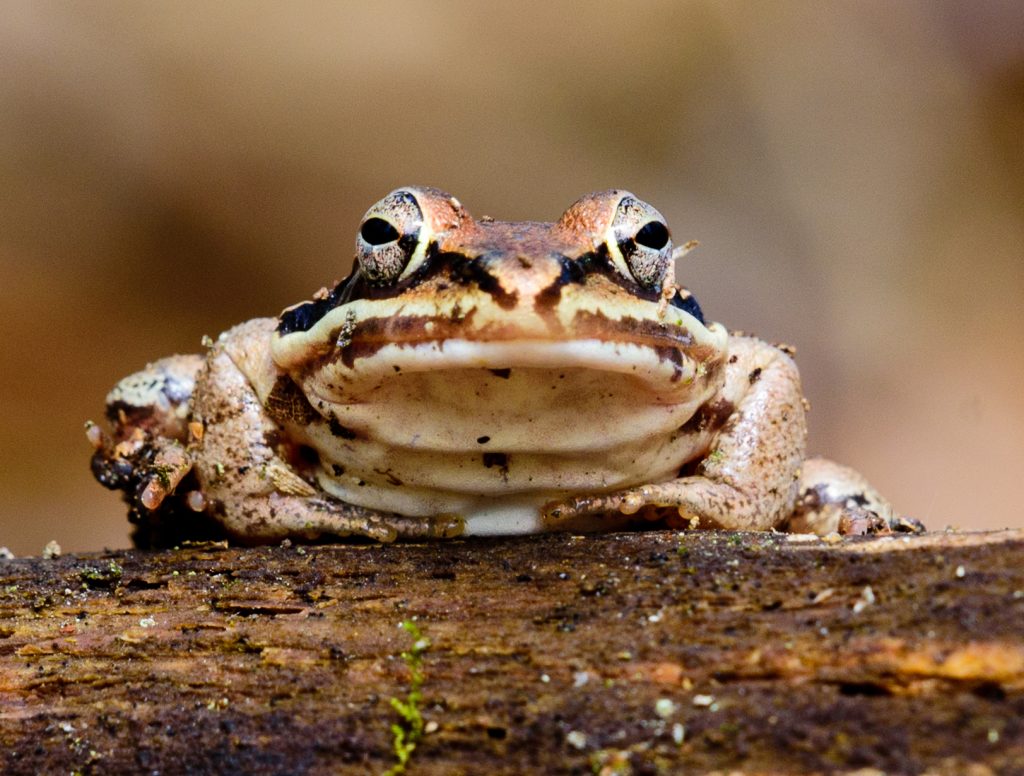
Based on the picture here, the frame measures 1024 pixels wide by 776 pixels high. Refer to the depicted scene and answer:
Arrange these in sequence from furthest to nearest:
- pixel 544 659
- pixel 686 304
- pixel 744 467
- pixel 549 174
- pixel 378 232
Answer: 1. pixel 549 174
2. pixel 744 467
3. pixel 686 304
4. pixel 378 232
5. pixel 544 659

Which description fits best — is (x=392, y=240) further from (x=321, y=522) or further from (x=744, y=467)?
(x=744, y=467)

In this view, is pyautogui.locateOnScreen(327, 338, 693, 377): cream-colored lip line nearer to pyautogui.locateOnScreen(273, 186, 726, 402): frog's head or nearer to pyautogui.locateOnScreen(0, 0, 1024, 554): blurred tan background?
pyautogui.locateOnScreen(273, 186, 726, 402): frog's head

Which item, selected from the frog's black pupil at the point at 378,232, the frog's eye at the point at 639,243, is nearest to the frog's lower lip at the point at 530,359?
the frog's eye at the point at 639,243

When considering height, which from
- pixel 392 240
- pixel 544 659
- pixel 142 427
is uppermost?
pixel 142 427

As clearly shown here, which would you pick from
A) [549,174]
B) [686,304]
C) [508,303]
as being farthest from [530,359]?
[549,174]

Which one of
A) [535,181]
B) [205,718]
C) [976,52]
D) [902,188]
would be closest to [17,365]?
[535,181]

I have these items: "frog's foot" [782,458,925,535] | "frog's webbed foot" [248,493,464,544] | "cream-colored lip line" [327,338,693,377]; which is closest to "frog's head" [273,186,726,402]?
"cream-colored lip line" [327,338,693,377]
